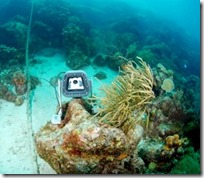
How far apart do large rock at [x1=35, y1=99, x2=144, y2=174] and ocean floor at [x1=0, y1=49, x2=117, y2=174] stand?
45 centimetres

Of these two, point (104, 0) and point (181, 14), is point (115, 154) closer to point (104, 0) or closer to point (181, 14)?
point (104, 0)

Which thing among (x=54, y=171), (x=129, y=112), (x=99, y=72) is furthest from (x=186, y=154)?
(x=99, y=72)

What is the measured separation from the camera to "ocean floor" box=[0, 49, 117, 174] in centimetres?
378

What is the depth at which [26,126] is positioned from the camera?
4.60 meters

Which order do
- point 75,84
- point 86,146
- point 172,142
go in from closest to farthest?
point 86,146 → point 75,84 → point 172,142

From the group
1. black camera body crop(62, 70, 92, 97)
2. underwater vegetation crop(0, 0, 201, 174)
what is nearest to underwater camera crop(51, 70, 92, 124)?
black camera body crop(62, 70, 92, 97)

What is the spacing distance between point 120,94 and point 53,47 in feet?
16.4

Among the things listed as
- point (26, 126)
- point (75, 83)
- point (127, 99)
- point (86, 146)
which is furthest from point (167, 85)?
point (26, 126)

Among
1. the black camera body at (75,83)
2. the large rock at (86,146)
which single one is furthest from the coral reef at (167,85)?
the black camera body at (75,83)

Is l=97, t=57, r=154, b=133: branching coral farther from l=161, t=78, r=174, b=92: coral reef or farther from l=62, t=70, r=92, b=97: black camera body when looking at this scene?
l=161, t=78, r=174, b=92: coral reef

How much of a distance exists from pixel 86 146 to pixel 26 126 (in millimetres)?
1903

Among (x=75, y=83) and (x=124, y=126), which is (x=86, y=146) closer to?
(x=124, y=126)

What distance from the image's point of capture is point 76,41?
8.09 metres

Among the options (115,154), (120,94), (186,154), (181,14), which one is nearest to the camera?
(115,154)
